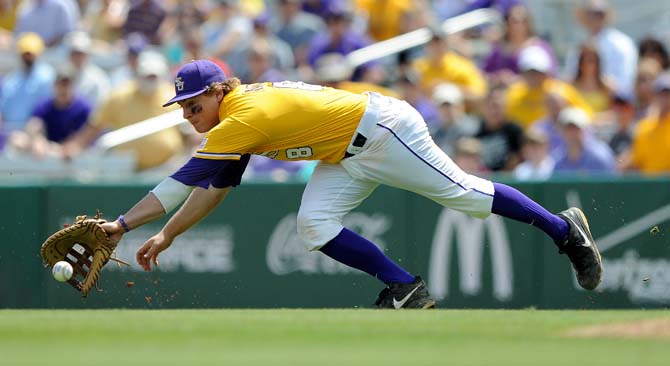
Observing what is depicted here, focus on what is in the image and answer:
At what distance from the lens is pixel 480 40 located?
50.4 feet

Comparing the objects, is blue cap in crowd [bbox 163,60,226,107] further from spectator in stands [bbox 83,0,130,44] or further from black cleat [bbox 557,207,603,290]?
spectator in stands [bbox 83,0,130,44]

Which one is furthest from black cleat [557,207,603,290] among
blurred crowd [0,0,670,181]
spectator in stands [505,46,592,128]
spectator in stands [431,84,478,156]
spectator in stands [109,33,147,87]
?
spectator in stands [109,33,147,87]

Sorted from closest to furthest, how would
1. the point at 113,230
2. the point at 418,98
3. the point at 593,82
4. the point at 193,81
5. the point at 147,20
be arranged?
the point at 193,81 → the point at 113,230 → the point at 418,98 → the point at 593,82 → the point at 147,20

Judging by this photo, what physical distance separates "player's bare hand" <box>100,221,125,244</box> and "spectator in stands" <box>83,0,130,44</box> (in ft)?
25.8

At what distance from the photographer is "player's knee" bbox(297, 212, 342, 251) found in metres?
8.33

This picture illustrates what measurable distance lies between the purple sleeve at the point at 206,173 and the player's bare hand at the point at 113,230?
490 millimetres

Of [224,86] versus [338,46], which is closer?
[224,86]

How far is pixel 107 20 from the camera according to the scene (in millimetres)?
15922

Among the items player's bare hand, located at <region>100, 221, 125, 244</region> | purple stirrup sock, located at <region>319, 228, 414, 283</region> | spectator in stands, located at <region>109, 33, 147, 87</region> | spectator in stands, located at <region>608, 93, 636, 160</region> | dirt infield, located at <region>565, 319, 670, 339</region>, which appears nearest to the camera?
dirt infield, located at <region>565, 319, 670, 339</region>

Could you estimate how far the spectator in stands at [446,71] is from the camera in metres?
13.5

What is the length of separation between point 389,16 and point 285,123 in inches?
299

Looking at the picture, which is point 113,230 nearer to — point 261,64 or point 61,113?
point 61,113

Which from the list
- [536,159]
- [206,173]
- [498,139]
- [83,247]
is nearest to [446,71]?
[498,139]

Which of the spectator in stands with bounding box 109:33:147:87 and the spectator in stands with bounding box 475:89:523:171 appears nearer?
the spectator in stands with bounding box 475:89:523:171
